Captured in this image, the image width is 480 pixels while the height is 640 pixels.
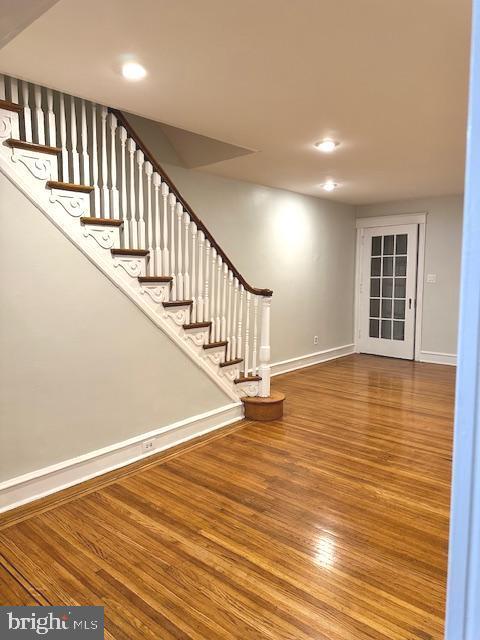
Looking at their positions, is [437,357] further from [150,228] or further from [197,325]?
[150,228]

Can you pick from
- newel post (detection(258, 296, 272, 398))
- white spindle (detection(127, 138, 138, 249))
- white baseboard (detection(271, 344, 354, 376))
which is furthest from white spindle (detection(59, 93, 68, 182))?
white baseboard (detection(271, 344, 354, 376))

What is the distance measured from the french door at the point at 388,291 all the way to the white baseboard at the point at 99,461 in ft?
12.7

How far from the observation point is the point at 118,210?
3035mm

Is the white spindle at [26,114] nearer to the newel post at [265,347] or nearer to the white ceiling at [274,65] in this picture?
the white ceiling at [274,65]

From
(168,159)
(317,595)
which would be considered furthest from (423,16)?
(168,159)

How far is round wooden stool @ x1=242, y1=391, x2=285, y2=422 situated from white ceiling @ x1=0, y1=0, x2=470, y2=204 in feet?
7.46

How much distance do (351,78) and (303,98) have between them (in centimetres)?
37

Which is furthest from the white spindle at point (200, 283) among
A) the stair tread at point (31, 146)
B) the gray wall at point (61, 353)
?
the stair tread at point (31, 146)

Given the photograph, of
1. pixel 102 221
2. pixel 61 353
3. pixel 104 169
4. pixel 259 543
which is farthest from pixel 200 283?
pixel 259 543

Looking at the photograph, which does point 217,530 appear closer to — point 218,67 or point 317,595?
point 317,595

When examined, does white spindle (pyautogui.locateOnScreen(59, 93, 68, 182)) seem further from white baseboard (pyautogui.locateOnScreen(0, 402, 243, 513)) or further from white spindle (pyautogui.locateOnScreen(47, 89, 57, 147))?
white baseboard (pyautogui.locateOnScreen(0, 402, 243, 513))

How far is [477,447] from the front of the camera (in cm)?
49

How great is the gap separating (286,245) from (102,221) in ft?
11.0

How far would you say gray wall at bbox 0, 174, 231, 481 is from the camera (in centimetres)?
250
